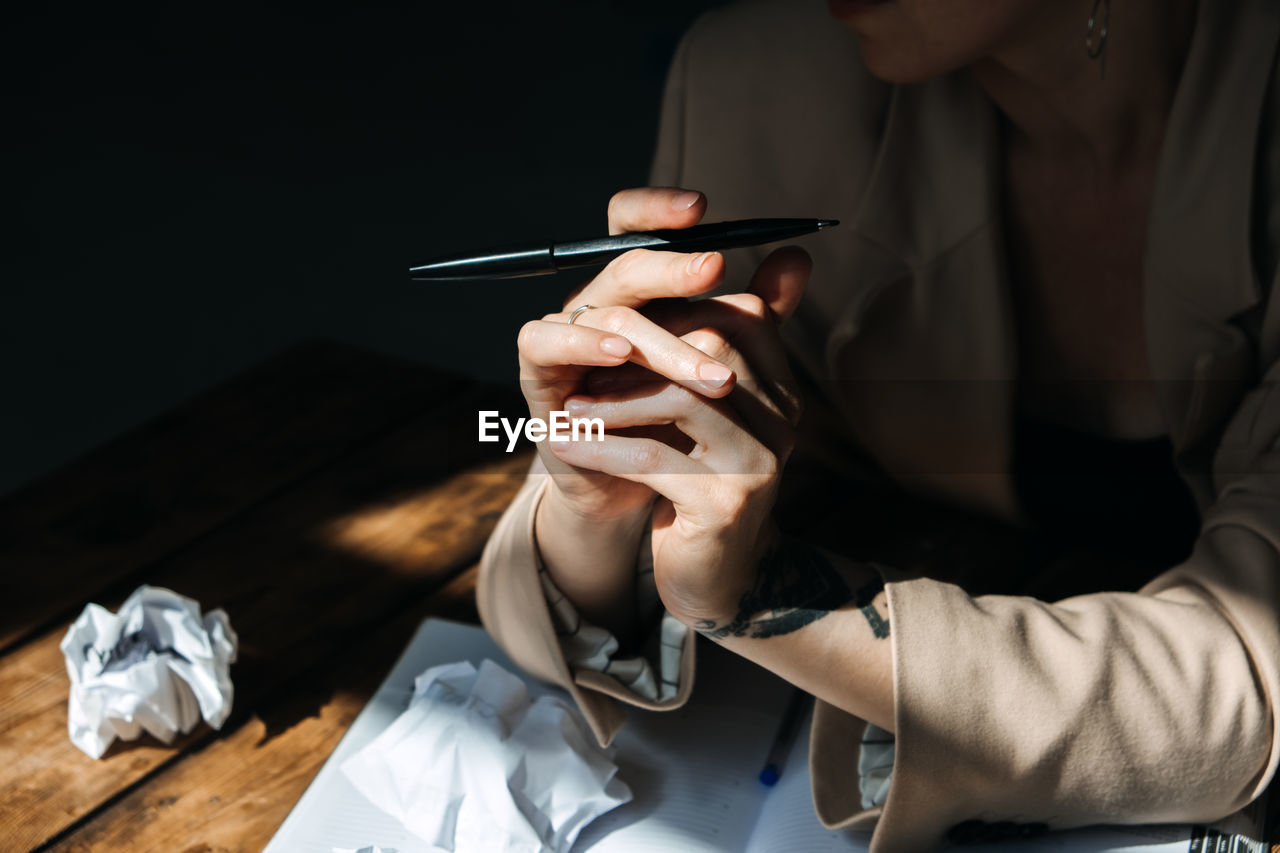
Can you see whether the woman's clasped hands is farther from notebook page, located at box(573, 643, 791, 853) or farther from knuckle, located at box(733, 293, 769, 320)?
notebook page, located at box(573, 643, 791, 853)

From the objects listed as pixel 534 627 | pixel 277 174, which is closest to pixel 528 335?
pixel 534 627

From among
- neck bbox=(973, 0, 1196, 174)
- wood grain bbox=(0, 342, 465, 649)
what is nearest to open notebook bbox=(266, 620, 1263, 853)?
wood grain bbox=(0, 342, 465, 649)

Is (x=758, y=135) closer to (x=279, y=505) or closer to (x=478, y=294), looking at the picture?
(x=279, y=505)

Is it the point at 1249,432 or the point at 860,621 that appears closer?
the point at 860,621

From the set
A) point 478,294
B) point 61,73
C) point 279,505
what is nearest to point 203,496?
point 279,505

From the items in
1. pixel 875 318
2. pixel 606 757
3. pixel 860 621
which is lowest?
pixel 606 757

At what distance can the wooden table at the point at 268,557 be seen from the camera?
837 millimetres

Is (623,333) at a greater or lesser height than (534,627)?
greater

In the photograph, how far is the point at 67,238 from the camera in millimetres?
3918

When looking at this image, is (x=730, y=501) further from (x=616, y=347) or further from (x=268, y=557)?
(x=268, y=557)

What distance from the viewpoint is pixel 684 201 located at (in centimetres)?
74

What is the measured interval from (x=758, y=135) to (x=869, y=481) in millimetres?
374

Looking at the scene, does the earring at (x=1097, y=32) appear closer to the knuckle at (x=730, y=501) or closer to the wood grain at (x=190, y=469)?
the knuckle at (x=730, y=501)

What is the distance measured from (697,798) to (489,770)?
147 millimetres
